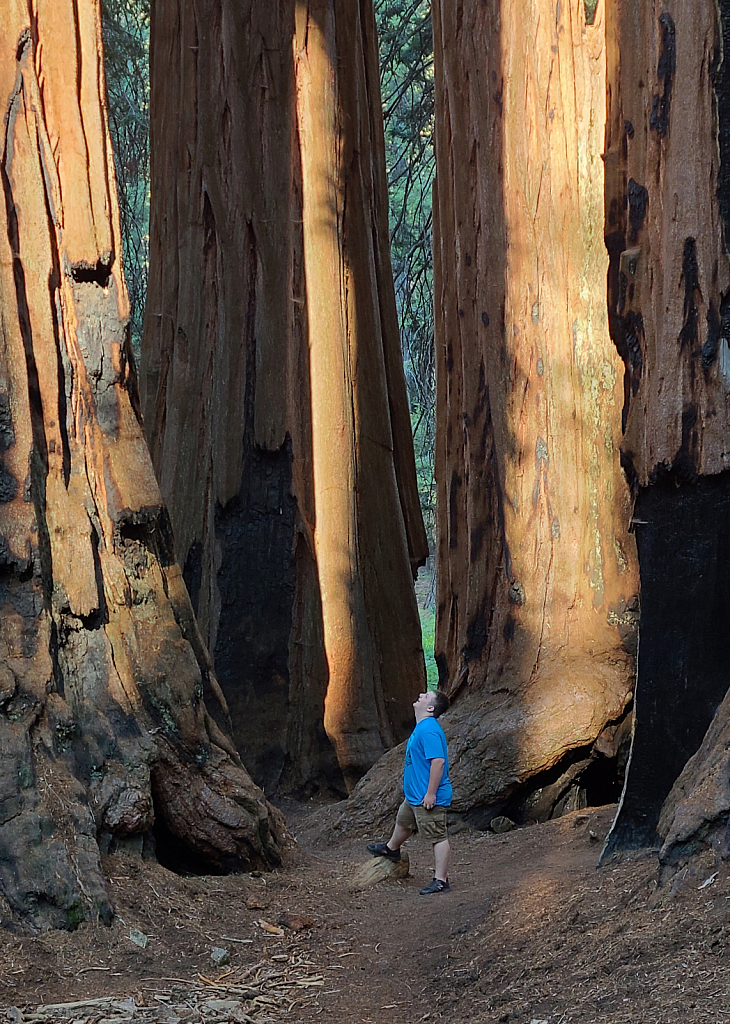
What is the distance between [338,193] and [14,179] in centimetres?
419

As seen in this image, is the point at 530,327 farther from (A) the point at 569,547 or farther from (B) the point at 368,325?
(B) the point at 368,325

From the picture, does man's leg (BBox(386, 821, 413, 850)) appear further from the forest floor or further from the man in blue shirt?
the forest floor

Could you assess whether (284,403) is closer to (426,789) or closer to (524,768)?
(524,768)

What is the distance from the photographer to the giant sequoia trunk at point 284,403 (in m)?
8.00

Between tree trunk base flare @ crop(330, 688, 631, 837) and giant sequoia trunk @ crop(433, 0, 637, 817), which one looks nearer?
tree trunk base flare @ crop(330, 688, 631, 837)

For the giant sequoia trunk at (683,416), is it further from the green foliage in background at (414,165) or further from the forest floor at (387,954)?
the green foliage in background at (414,165)

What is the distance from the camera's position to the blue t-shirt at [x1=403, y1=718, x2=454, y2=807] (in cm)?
525

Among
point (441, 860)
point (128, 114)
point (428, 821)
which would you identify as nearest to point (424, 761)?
point (428, 821)

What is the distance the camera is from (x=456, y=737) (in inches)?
255

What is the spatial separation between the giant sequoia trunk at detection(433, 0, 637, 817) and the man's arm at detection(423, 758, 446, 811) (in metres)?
1.06

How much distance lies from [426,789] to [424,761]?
13 cm

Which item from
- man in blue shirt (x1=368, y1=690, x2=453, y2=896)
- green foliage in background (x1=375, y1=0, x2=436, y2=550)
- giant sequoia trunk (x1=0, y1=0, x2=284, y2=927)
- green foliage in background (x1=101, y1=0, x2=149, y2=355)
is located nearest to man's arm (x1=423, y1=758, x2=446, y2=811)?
man in blue shirt (x1=368, y1=690, x2=453, y2=896)

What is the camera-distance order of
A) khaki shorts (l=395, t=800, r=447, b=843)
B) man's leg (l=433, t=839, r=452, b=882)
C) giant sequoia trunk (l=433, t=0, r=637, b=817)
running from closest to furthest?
man's leg (l=433, t=839, r=452, b=882) < khaki shorts (l=395, t=800, r=447, b=843) < giant sequoia trunk (l=433, t=0, r=637, b=817)

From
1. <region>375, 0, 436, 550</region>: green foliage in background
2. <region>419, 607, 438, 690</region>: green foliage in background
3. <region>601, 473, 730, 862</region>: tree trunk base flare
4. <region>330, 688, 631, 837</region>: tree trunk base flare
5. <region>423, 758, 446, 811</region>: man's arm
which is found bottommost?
<region>419, 607, 438, 690</region>: green foliage in background
